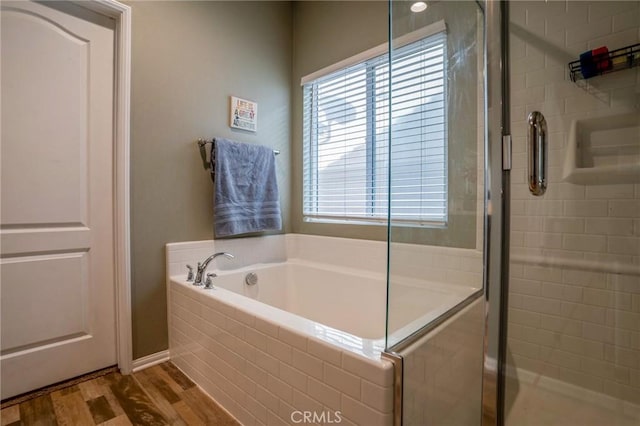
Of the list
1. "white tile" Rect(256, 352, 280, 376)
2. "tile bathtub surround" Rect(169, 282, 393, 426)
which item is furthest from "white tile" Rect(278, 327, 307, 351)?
"white tile" Rect(256, 352, 280, 376)

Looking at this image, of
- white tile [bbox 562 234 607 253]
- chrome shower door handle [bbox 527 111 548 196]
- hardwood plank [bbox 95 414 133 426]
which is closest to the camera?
hardwood plank [bbox 95 414 133 426]

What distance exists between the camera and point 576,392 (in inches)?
58.3

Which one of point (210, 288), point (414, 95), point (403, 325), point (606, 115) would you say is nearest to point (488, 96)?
point (414, 95)

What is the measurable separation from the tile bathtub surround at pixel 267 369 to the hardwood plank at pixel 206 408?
0.03 meters

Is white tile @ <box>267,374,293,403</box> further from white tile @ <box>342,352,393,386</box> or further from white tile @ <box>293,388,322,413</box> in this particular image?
white tile @ <box>342,352,393,386</box>

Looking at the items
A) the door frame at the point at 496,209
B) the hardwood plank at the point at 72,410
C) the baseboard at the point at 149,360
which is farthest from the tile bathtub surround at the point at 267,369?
the door frame at the point at 496,209

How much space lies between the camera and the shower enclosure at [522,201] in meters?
1.32

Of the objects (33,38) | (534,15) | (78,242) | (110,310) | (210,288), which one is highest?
(534,15)

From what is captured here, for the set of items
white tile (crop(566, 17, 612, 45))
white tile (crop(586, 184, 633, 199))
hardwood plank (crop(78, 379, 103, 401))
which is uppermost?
white tile (crop(566, 17, 612, 45))

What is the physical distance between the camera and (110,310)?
5.67ft

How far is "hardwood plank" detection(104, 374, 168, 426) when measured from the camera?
1.33 m

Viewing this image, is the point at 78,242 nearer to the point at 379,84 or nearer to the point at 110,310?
the point at 110,310

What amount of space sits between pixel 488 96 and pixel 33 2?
2.30 m

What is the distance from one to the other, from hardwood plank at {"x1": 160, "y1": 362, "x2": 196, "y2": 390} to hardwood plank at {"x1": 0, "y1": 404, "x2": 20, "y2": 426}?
608mm
